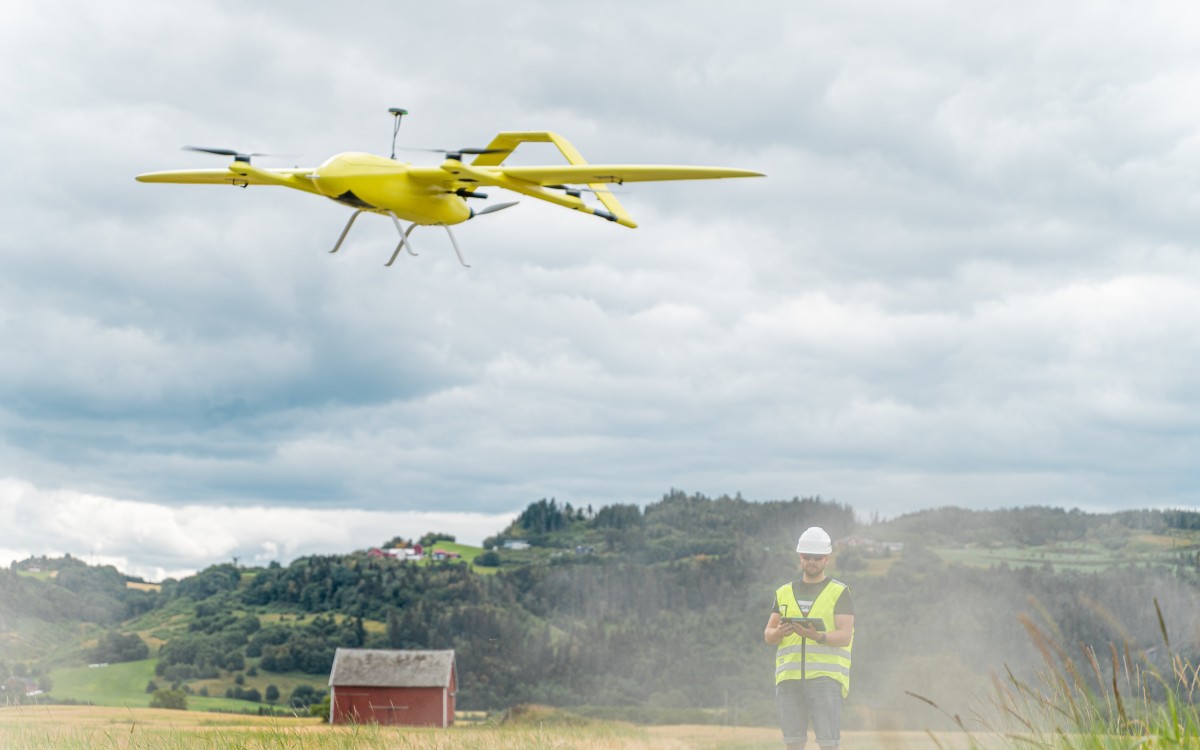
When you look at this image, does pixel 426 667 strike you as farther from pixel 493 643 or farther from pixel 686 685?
pixel 493 643

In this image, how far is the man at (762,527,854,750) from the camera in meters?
11.5

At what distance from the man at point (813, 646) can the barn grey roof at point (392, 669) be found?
178ft

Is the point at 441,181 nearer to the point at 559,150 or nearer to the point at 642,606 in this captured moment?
the point at 559,150

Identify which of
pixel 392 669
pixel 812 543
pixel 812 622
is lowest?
pixel 392 669

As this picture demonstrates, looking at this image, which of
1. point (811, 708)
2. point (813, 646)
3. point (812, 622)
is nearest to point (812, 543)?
point (812, 622)

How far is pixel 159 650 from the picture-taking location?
142875 millimetres

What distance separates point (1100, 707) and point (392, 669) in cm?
5946

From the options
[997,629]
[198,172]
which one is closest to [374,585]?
[997,629]

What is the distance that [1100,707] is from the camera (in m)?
8.76

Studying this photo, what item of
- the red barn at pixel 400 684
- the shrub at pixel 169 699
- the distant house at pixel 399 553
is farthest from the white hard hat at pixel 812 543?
→ the distant house at pixel 399 553

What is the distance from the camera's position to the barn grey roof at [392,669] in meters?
63.4

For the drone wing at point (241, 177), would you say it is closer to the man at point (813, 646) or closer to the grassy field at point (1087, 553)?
the man at point (813, 646)

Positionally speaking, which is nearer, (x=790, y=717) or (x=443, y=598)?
(x=790, y=717)

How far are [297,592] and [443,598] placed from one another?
3033 centimetres
